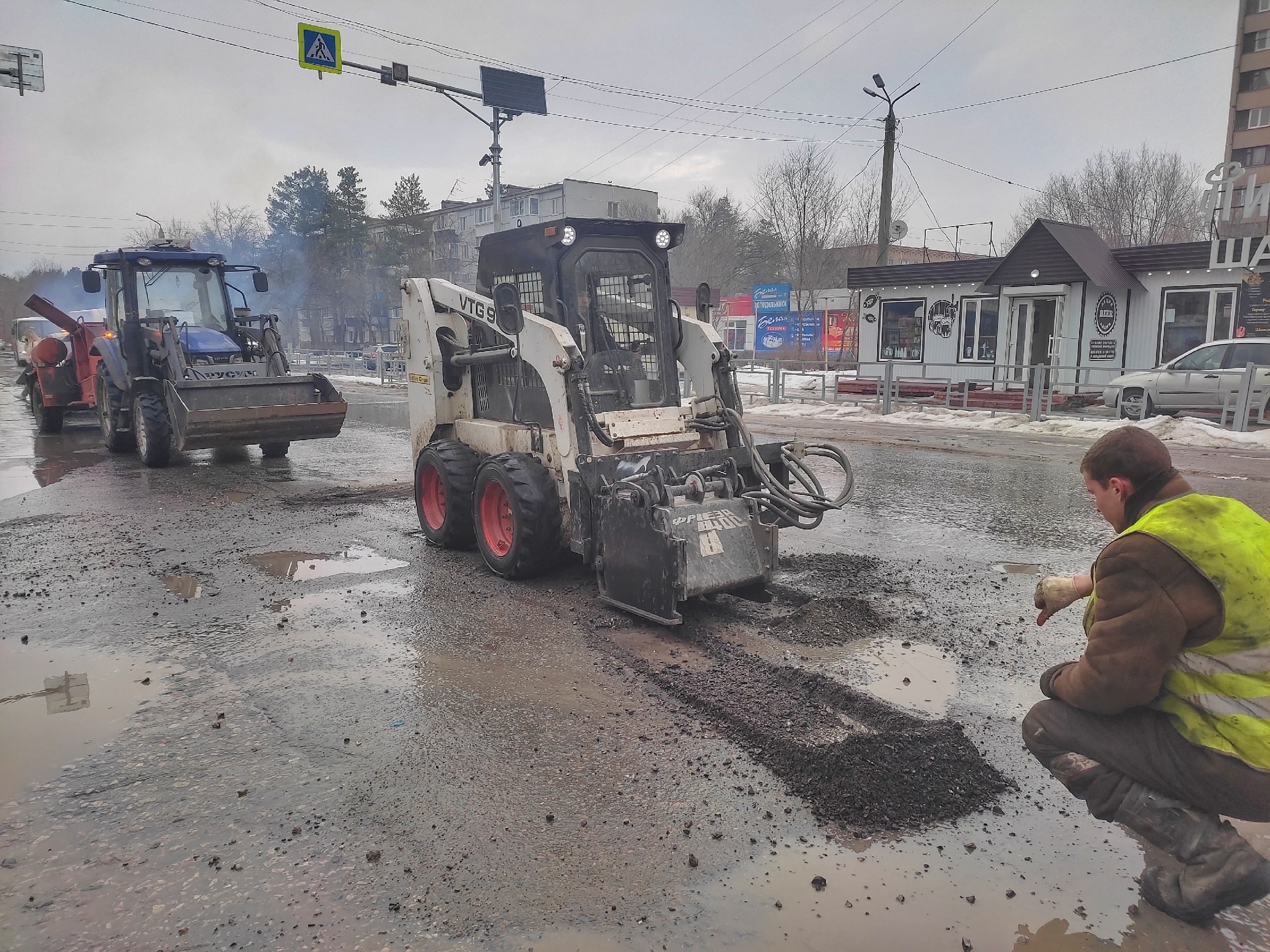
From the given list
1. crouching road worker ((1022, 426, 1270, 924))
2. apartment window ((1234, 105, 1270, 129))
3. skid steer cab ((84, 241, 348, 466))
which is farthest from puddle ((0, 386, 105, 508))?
apartment window ((1234, 105, 1270, 129))

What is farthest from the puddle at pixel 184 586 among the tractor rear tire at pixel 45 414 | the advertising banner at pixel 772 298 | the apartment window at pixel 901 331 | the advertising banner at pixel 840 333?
the advertising banner at pixel 772 298

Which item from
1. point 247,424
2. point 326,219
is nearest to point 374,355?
point 326,219

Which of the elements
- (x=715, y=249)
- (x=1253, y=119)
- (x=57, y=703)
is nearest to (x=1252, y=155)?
(x=1253, y=119)

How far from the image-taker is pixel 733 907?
2.84m

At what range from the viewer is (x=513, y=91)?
22.0 meters

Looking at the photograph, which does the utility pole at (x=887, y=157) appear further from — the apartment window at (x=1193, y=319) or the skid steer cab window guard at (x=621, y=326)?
the skid steer cab window guard at (x=621, y=326)

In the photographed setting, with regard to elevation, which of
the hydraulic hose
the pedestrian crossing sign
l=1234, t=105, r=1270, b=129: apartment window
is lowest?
the hydraulic hose

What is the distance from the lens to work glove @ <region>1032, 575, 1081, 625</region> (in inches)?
121

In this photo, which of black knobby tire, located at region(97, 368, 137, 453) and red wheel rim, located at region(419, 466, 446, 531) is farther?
black knobby tire, located at region(97, 368, 137, 453)

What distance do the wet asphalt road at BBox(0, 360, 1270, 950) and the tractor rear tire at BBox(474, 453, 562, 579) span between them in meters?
0.21

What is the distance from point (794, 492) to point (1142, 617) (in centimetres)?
360

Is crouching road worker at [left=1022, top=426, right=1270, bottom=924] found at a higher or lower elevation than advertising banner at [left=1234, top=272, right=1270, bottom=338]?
lower

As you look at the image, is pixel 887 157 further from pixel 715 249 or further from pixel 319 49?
pixel 715 249

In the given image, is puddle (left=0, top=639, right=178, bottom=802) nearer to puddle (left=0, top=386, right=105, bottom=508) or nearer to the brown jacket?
the brown jacket
